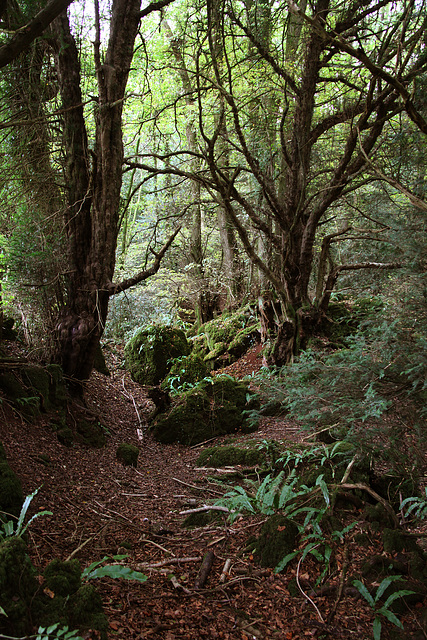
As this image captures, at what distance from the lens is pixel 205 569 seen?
2875mm

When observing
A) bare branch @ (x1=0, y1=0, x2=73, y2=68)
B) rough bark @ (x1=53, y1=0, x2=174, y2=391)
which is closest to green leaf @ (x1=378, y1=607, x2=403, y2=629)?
rough bark @ (x1=53, y1=0, x2=174, y2=391)

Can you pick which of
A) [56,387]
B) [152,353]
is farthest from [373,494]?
[152,353]

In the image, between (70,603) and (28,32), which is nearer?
(70,603)

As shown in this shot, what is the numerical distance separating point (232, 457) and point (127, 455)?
4.26ft

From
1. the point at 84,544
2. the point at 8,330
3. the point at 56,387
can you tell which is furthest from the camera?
the point at 8,330

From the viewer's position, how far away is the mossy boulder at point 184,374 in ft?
26.8

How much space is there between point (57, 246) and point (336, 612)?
491 centimetres

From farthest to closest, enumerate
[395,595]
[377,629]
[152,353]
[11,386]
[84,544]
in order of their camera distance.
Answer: [152,353], [11,386], [84,544], [395,595], [377,629]

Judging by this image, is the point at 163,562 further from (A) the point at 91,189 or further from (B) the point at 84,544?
(A) the point at 91,189

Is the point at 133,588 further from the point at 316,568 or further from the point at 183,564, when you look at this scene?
the point at 316,568

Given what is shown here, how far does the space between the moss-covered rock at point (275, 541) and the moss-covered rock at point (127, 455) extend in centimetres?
232

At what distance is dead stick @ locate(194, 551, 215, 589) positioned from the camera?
8.93ft

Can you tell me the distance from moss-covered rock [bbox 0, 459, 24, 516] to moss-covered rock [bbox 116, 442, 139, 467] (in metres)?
2.42

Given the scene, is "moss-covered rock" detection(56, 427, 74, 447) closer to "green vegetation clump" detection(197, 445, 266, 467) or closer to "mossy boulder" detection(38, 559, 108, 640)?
"green vegetation clump" detection(197, 445, 266, 467)
